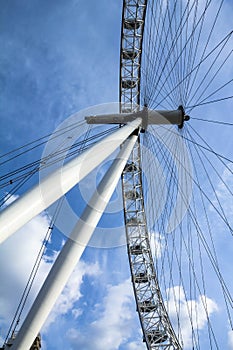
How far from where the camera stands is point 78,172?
27.6 feet

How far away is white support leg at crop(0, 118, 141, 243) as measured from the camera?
5793mm

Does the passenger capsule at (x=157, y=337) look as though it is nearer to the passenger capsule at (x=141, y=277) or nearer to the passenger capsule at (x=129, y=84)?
the passenger capsule at (x=141, y=277)

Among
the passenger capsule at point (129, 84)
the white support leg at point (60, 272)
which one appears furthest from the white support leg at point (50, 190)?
the passenger capsule at point (129, 84)

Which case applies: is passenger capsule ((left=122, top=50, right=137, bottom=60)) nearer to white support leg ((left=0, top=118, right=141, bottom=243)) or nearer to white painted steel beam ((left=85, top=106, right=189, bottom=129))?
white painted steel beam ((left=85, top=106, right=189, bottom=129))

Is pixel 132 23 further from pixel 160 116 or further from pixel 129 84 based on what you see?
pixel 160 116

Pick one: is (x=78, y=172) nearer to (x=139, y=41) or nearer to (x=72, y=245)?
(x=72, y=245)

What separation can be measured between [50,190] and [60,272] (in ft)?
6.56

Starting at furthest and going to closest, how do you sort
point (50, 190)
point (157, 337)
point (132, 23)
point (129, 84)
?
point (157, 337) < point (129, 84) < point (132, 23) < point (50, 190)

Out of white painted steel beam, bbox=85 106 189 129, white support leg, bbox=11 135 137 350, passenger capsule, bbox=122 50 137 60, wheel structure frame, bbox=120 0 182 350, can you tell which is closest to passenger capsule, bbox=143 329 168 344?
wheel structure frame, bbox=120 0 182 350

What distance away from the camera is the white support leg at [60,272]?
22.0ft

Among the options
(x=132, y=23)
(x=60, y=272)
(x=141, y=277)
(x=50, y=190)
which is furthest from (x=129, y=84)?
(x=60, y=272)

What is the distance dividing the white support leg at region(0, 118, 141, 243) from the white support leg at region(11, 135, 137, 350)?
1.09 metres

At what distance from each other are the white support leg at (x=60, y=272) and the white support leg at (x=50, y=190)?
42.9 inches

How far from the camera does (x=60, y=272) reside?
750 centimetres
